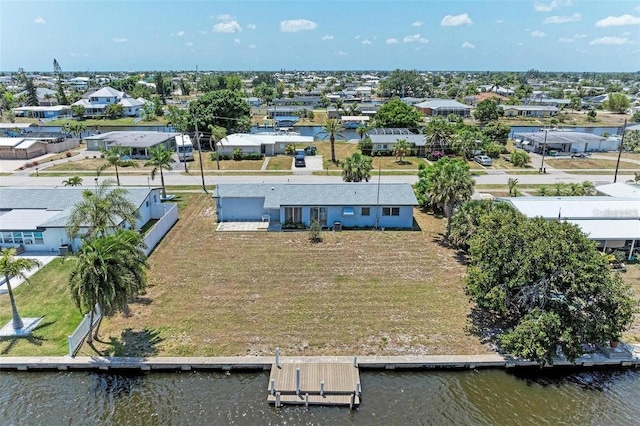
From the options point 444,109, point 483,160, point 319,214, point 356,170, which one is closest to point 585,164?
point 483,160

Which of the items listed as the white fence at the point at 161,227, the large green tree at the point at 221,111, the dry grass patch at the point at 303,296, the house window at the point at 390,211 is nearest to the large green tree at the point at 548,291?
the dry grass patch at the point at 303,296

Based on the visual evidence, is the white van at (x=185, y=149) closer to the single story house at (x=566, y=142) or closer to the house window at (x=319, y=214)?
the house window at (x=319, y=214)

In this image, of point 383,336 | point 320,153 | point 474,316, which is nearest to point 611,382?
point 474,316

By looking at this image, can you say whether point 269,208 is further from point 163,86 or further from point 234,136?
point 163,86

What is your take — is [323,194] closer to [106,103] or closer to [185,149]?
[185,149]

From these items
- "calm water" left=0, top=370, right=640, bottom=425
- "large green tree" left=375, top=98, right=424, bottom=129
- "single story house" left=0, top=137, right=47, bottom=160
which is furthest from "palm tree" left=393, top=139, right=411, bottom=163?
"single story house" left=0, top=137, right=47, bottom=160
